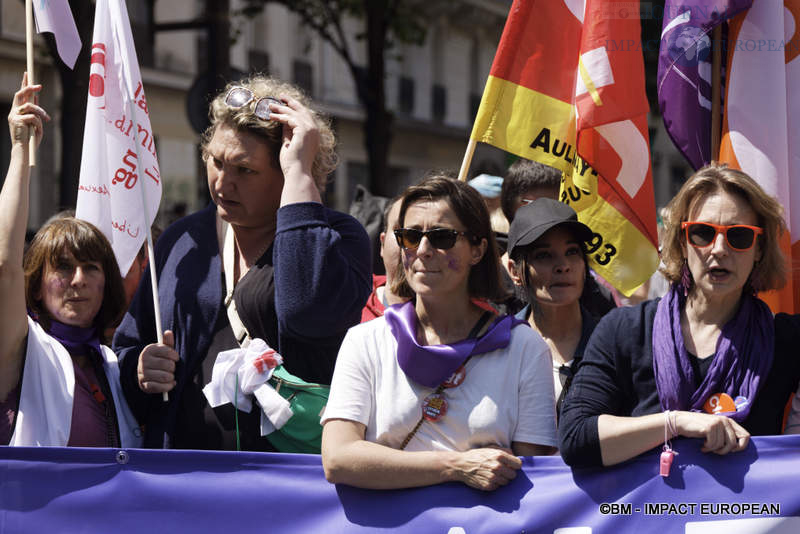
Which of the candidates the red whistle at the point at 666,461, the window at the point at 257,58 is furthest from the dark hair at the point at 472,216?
the window at the point at 257,58

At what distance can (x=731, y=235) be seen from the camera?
282cm

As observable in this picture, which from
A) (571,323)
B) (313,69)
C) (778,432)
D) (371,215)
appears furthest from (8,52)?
(778,432)

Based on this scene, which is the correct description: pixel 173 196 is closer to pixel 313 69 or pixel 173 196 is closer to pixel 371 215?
pixel 313 69

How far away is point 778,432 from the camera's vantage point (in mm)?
2797

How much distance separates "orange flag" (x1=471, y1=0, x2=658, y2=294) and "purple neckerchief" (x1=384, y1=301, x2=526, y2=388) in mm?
1139

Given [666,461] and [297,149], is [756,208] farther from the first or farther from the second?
[297,149]

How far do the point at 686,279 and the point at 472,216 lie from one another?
625 millimetres

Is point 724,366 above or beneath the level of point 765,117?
beneath

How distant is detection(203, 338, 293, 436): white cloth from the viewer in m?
3.07

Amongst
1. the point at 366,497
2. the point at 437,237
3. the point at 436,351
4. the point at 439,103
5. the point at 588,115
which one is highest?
the point at 588,115

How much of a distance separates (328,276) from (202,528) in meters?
0.80

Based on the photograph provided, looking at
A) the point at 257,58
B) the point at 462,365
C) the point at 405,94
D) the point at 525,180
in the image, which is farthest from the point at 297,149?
the point at 405,94

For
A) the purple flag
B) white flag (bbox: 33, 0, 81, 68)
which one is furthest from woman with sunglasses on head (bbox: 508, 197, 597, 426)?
white flag (bbox: 33, 0, 81, 68)

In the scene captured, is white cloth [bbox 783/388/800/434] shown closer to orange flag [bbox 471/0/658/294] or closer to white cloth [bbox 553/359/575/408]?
white cloth [bbox 553/359/575/408]
